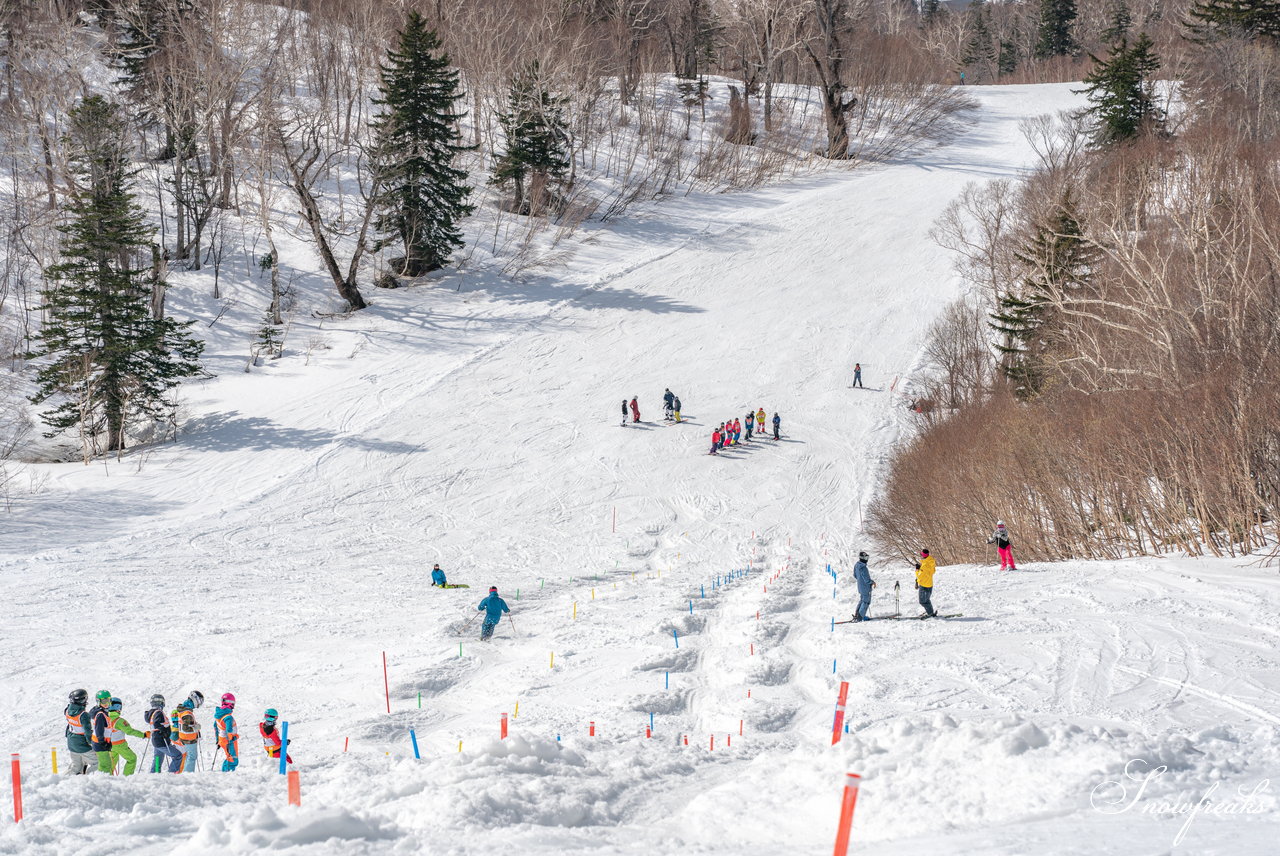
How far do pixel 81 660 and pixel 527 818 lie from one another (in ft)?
35.7

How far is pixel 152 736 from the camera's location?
404 inches

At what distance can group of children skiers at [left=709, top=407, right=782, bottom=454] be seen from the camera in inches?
1201

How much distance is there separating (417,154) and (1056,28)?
250ft

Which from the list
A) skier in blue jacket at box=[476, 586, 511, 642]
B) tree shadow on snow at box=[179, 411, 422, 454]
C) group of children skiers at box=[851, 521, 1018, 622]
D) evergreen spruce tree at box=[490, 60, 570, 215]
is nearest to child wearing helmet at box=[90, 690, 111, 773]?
skier in blue jacket at box=[476, 586, 511, 642]

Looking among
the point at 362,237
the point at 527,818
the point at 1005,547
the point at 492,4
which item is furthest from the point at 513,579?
the point at 492,4

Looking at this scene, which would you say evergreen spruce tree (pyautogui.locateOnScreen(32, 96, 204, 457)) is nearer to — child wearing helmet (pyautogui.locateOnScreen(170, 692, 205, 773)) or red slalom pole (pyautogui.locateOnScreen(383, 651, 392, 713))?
red slalom pole (pyautogui.locateOnScreen(383, 651, 392, 713))

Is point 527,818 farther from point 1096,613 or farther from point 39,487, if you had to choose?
point 39,487

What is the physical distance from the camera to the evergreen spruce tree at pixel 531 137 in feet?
157

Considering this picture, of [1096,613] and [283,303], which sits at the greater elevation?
[283,303]


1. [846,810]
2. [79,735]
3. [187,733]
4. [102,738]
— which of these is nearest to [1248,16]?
[846,810]

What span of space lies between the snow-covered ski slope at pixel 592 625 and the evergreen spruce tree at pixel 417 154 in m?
3.38

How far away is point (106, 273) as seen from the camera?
29578 mm

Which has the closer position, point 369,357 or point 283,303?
point 369,357

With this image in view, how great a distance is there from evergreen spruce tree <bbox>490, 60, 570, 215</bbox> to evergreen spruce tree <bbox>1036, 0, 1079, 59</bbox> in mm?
65076
